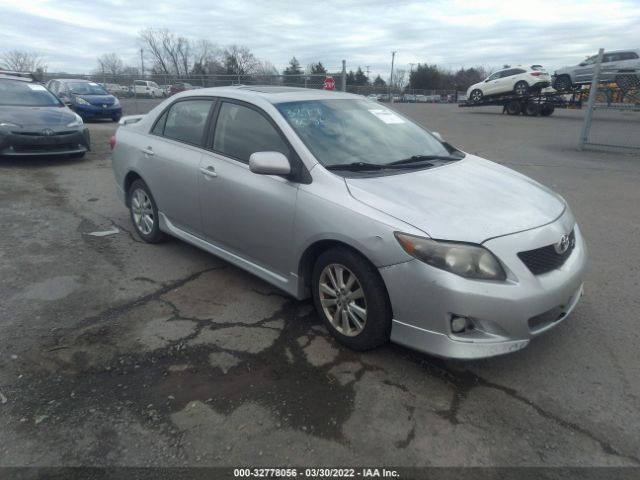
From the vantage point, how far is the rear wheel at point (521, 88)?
79.6ft

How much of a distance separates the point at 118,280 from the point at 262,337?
173cm

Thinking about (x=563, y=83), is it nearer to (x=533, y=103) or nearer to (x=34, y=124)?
(x=533, y=103)

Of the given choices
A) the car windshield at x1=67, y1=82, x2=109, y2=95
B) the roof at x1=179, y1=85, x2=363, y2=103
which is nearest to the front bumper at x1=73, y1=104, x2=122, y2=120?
the car windshield at x1=67, y1=82, x2=109, y2=95

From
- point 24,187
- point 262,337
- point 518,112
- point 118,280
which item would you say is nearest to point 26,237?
point 118,280

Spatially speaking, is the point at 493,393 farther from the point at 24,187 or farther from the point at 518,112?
the point at 518,112

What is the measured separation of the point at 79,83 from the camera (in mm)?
17578

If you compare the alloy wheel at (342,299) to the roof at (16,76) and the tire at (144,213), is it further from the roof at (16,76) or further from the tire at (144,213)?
the roof at (16,76)

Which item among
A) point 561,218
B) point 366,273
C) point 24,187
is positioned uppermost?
point 561,218

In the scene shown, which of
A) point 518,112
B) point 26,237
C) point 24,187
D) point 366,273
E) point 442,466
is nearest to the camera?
point 442,466

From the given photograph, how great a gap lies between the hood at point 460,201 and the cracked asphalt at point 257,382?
2.95 feet

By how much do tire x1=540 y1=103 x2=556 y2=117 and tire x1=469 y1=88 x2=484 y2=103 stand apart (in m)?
3.66

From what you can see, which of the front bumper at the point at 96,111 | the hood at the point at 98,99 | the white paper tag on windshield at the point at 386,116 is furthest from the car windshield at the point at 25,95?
the white paper tag on windshield at the point at 386,116

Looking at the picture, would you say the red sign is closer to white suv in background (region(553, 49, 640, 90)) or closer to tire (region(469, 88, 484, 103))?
white suv in background (region(553, 49, 640, 90))

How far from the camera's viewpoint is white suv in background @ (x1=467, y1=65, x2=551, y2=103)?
2377 cm
